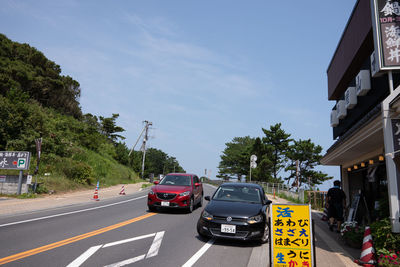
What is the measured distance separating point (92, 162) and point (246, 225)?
27.2 m

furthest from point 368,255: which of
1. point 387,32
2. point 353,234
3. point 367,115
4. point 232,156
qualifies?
point 232,156

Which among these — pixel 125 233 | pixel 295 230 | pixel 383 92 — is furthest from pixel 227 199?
pixel 383 92

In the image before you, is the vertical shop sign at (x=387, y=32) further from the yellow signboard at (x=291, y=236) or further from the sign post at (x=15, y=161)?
the sign post at (x=15, y=161)

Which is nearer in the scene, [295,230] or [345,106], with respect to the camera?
[295,230]

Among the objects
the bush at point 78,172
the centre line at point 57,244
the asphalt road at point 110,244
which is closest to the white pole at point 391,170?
the asphalt road at point 110,244

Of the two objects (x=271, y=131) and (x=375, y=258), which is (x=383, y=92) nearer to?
(x=375, y=258)

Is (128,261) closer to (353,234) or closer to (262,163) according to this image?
(353,234)

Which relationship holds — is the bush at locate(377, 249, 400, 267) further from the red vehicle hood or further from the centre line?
the red vehicle hood

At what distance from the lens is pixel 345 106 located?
15125 mm

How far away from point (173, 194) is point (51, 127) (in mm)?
22252

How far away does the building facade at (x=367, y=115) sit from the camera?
603 centimetres

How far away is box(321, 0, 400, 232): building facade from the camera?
603 cm

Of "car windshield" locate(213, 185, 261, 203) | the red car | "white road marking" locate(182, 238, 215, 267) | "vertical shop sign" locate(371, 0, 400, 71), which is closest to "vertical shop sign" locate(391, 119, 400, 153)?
"vertical shop sign" locate(371, 0, 400, 71)

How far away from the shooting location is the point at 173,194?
1185 centimetres
